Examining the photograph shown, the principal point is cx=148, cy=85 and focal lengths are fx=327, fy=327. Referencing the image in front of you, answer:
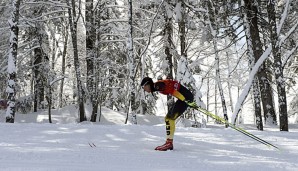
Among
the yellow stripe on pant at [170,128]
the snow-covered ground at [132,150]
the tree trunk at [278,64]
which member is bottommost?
the snow-covered ground at [132,150]

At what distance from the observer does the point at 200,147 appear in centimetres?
709

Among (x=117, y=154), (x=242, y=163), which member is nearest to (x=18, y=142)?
(x=117, y=154)

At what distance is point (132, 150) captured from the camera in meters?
6.27

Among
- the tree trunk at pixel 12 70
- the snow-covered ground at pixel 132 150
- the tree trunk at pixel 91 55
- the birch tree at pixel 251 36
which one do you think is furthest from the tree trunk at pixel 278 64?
the tree trunk at pixel 91 55

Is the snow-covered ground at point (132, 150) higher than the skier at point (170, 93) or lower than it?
lower

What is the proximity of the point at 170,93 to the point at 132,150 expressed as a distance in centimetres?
139

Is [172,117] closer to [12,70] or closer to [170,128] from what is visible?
[170,128]

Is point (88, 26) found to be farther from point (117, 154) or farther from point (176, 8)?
point (117, 154)

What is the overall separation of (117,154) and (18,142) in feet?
7.74

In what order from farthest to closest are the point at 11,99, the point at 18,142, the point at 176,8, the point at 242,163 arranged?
the point at 176,8, the point at 11,99, the point at 18,142, the point at 242,163

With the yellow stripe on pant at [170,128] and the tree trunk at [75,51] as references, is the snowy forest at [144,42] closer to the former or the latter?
the tree trunk at [75,51]

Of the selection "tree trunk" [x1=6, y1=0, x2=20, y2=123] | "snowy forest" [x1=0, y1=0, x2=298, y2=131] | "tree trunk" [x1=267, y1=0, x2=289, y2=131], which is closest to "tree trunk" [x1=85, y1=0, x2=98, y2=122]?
"snowy forest" [x1=0, y1=0, x2=298, y2=131]

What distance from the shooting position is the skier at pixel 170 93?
648cm

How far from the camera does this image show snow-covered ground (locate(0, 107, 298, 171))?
492cm
